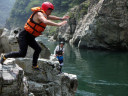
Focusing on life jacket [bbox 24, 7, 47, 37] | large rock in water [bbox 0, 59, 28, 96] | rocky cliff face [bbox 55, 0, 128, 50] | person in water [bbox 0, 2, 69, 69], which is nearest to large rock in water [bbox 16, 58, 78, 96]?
person in water [bbox 0, 2, 69, 69]

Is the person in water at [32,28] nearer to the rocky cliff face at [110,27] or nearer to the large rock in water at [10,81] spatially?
the large rock in water at [10,81]

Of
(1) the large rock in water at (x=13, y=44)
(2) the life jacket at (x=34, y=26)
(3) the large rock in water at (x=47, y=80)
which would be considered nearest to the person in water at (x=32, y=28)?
(2) the life jacket at (x=34, y=26)

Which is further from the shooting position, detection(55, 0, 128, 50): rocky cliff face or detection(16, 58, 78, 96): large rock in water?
detection(55, 0, 128, 50): rocky cliff face

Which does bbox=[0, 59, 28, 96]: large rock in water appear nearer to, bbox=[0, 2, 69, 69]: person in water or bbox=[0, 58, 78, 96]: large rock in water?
bbox=[0, 2, 69, 69]: person in water

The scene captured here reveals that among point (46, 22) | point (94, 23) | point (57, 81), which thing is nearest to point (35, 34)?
point (46, 22)

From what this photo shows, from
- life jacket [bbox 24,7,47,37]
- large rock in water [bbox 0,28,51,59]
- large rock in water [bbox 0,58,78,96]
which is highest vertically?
life jacket [bbox 24,7,47,37]

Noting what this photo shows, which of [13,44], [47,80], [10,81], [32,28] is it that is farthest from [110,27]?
[10,81]

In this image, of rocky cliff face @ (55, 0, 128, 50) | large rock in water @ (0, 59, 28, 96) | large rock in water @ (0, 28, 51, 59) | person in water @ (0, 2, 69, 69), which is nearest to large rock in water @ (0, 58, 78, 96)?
person in water @ (0, 2, 69, 69)

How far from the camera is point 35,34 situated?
19.9ft

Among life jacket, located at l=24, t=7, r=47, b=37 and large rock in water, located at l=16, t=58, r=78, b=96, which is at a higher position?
life jacket, located at l=24, t=7, r=47, b=37

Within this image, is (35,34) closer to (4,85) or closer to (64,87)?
(4,85)

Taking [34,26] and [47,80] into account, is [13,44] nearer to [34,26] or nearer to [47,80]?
[47,80]

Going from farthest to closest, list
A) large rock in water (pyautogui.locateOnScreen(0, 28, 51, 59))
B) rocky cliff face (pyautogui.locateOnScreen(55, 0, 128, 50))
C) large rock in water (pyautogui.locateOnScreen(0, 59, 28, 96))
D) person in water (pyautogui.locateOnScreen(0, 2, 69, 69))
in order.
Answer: rocky cliff face (pyautogui.locateOnScreen(55, 0, 128, 50)), large rock in water (pyautogui.locateOnScreen(0, 28, 51, 59)), person in water (pyautogui.locateOnScreen(0, 2, 69, 69)), large rock in water (pyautogui.locateOnScreen(0, 59, 28, 96))

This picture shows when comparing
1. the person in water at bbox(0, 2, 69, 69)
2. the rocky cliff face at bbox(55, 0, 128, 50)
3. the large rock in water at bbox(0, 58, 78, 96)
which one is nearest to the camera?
the person in water at bbox(0, 2, 69, 69)
